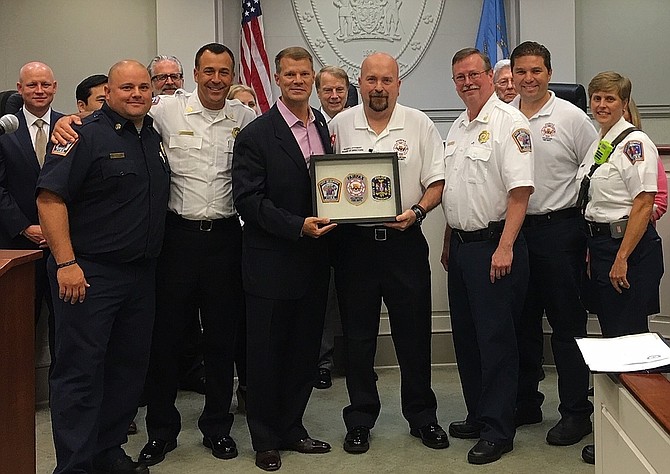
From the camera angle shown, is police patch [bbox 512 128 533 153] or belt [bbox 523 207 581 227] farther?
belt [bbox 523 207 581 227]

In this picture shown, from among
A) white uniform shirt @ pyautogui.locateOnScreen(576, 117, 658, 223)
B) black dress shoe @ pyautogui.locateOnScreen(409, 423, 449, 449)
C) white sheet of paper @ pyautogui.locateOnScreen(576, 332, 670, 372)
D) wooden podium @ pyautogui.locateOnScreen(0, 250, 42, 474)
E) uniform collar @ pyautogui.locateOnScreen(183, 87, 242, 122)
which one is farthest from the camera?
black dress shoe @ pyautogui.locateOnScreen(409, 423, 449, 449)

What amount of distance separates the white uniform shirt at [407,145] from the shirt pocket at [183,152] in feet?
1.93

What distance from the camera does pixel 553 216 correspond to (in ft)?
10.9

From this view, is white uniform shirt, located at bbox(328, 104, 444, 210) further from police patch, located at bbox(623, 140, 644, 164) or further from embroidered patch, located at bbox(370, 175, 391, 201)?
police patch, located at bbox(623, 140, 644, 164)

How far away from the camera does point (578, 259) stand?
334 centimetres

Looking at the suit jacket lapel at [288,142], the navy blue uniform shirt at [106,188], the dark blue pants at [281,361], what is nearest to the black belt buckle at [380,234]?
the dark blue pants at [281,361]

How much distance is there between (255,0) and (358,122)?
337 cm

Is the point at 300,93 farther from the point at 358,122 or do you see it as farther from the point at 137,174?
the point at 137,174

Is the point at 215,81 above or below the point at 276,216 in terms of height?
above

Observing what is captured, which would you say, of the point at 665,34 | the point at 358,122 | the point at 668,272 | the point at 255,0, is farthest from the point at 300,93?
the point at 665,34

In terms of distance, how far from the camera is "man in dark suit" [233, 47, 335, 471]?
3.10m

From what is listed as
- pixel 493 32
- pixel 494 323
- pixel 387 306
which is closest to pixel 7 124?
pixel 387 306

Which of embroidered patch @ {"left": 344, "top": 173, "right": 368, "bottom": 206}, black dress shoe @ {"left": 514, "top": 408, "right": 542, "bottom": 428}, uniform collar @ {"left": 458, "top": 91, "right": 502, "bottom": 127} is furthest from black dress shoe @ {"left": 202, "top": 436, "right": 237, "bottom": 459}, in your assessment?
uniform collar @ {"left": 458, "top": 91, "right": 502, "bottom": 127}

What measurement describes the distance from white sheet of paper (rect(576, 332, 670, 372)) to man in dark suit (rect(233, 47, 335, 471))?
1.29m
